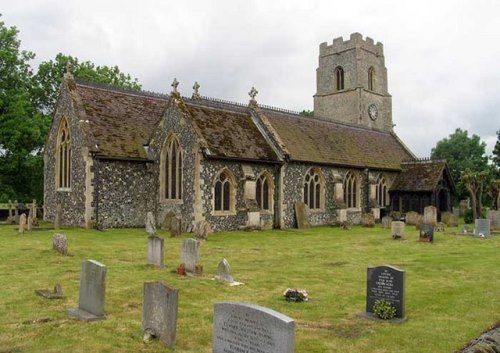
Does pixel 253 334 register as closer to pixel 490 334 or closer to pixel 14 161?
pixel 490 334

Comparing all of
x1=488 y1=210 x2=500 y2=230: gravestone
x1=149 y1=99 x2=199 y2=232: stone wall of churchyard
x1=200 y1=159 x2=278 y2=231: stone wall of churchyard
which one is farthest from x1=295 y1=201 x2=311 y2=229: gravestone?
x1=488 y1=210 x2=500 y2=230: gravestone

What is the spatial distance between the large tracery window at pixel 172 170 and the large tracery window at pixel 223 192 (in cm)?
201

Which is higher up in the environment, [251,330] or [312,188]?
[312,188]

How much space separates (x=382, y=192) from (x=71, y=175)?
22.0 metres

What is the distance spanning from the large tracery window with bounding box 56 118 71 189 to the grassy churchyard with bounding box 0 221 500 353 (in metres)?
7.53

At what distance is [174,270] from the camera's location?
13422mm

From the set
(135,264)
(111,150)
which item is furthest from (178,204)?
(135,264)

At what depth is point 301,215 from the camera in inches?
1150

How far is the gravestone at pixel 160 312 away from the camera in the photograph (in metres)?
7.59

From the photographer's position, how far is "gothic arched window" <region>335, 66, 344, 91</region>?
2154 inches

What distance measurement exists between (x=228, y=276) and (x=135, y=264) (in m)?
3.61

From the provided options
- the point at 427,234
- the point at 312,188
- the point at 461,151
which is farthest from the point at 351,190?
the point at 461,151

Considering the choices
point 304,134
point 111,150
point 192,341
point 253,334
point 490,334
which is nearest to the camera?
point 253,334

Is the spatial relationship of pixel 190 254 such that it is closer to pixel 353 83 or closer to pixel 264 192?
pixel 264 192
